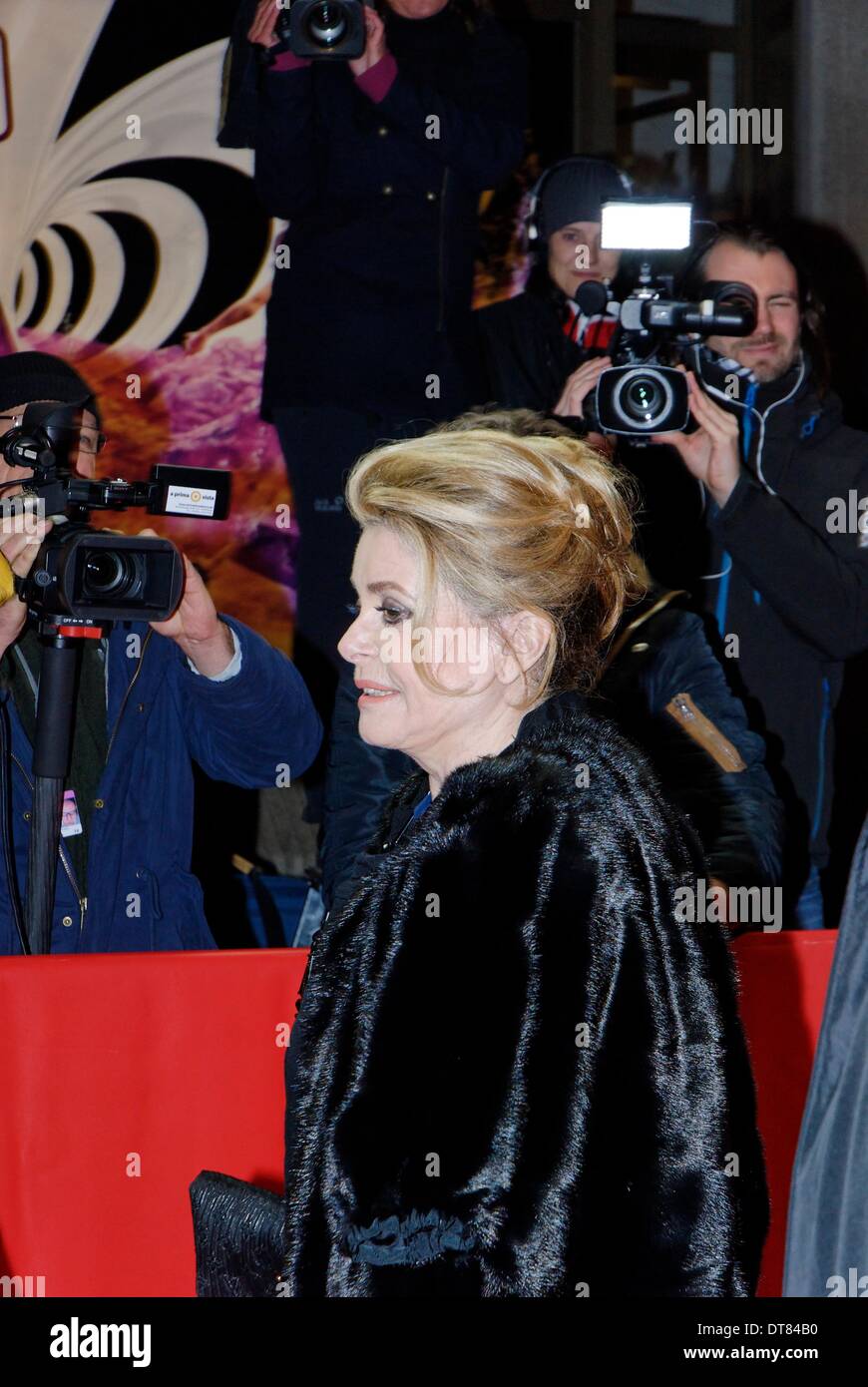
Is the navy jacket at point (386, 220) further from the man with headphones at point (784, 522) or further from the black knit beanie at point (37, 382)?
the black knit beanie at point (37, 382)

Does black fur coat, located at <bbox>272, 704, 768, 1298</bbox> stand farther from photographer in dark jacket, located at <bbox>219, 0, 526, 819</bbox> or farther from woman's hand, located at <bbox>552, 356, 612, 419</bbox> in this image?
photographer in dark jacket, located at <bbox>219, 0, 526, 819</bbox>

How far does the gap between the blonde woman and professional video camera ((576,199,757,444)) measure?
1.39m

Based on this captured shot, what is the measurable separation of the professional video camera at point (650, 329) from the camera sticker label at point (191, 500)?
874mm

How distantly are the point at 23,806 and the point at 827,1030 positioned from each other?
1730 millimetres

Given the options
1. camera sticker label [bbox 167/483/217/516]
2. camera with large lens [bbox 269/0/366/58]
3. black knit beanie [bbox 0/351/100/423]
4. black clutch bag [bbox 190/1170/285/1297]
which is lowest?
black clutch bag [bbox 190/1170/285/1297]

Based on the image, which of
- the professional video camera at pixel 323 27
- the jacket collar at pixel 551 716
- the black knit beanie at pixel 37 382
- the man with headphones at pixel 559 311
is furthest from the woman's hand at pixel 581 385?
the jacket collar at pixel 551 716

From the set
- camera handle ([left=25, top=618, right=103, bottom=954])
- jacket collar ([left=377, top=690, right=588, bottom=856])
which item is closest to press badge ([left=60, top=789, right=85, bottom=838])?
camera handle ([left=25, top=618, right=103, bottom=954])

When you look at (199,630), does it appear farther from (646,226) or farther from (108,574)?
(646,226)

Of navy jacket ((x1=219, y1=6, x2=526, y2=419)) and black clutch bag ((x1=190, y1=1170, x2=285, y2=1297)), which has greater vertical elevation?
navy jacket ((x1=219, y1=6, x2=526, y2=419))

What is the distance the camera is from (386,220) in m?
3.81

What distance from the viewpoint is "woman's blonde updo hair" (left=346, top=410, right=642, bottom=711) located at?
1.96 meters
